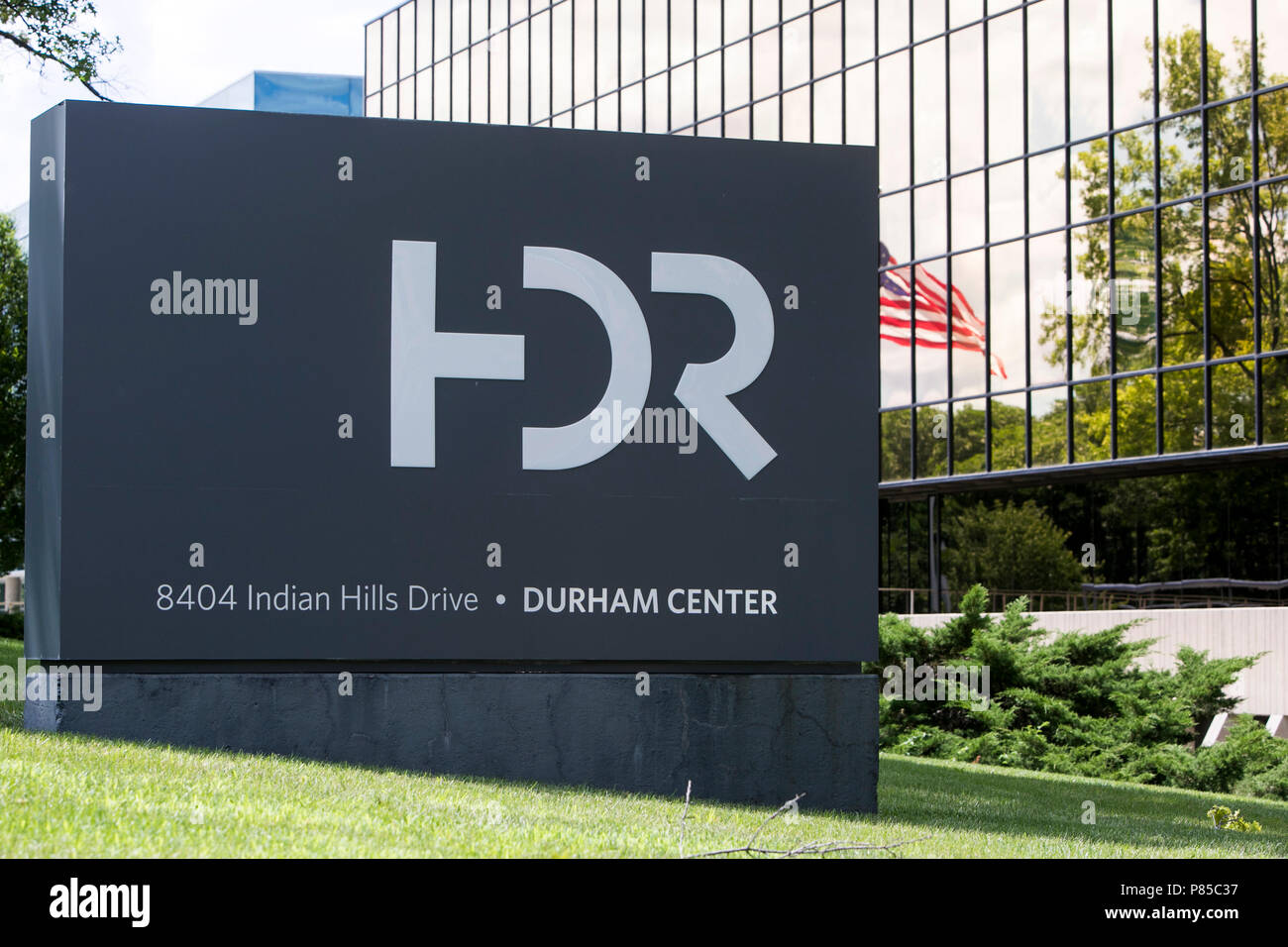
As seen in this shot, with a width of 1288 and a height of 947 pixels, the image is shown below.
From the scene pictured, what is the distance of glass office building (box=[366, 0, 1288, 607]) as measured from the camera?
1167 inches

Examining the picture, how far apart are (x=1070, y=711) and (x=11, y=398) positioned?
20.9 metres

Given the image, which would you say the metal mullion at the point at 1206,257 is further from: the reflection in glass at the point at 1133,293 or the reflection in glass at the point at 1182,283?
the reflection in glass at the point at 1133,293

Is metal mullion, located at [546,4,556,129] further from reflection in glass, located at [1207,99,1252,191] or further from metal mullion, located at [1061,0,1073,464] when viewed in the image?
reflection in glass, located at [1207,99,1252,191]

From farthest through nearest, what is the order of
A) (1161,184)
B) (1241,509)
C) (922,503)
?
(922,503) → (1241,509) → (1161,184)

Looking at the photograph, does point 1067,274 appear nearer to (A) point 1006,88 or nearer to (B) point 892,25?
(A) point 1006,88

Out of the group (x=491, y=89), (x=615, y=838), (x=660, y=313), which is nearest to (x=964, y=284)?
(x=491, y=89)

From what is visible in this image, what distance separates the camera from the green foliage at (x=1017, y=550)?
37.1 meters

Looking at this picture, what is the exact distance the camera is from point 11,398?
2831 centimetres

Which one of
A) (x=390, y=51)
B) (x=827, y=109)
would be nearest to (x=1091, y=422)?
(x=827, y=109)

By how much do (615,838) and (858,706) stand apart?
3.98 metres

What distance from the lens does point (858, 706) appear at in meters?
10.8

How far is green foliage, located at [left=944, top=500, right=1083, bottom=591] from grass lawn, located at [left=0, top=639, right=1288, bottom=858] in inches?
1014

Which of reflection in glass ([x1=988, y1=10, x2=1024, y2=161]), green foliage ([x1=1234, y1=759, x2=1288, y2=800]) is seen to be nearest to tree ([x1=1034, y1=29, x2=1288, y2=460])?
reflection in glass ([x1=988, y1=10, x2=1024, y2=161])
